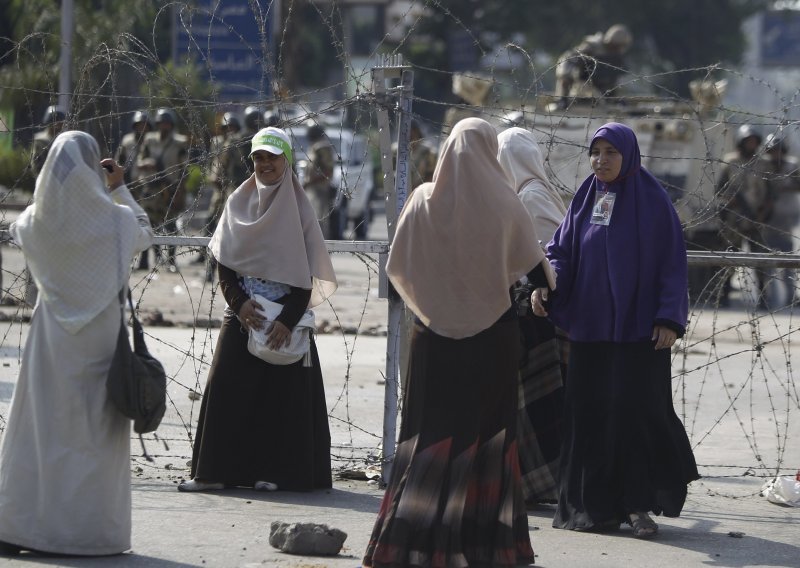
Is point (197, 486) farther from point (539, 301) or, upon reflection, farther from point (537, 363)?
point (539, 301)

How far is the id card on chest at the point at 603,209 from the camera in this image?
5.49m

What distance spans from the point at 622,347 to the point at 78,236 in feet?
6.63

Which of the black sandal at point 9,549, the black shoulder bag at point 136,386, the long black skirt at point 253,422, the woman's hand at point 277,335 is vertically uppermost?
the woman's hand at point 277,335

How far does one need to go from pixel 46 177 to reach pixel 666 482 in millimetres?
2484

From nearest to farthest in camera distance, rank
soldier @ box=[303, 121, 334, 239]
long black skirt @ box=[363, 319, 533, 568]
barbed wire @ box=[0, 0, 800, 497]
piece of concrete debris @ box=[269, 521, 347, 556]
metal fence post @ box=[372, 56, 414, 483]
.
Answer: long black skirt @ box=[363, 319, 533, 568], piece of concrete debris @ box=[269, 521, 347, 556], metal fence post @ box=[372, 56, 414, 483], barbed wire @ box=[0, 0, 800, 497], soldier @ box=[303, 121, 334, 239]

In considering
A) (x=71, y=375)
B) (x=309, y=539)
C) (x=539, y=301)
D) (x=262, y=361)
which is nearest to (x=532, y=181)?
(x=539, y=301)

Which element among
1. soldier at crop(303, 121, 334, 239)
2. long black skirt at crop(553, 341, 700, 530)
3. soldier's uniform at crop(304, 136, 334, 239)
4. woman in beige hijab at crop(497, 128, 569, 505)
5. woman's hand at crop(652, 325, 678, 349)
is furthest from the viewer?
soldier's uniform at crop(304, 136, 334, 239)

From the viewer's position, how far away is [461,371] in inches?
187

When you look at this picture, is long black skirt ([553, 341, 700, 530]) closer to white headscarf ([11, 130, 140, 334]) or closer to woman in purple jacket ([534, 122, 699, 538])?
woman in purple jacket ([534, 122, 699, 538])

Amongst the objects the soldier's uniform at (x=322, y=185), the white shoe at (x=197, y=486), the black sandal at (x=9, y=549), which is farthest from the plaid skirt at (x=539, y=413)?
the soldier's uniform at (x=322, y=185)

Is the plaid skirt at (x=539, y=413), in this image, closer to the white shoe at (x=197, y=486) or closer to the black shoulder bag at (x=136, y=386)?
the white shoe at (x=197, y=486)

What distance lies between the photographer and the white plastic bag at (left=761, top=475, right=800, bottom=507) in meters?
6.24

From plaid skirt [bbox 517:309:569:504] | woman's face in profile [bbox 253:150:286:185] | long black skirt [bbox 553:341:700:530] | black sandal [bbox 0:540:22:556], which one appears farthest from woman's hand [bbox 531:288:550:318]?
black sandal [bbox 0:540:22:556]

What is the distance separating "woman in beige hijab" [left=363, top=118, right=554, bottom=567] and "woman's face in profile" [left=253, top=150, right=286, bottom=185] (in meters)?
1.28
